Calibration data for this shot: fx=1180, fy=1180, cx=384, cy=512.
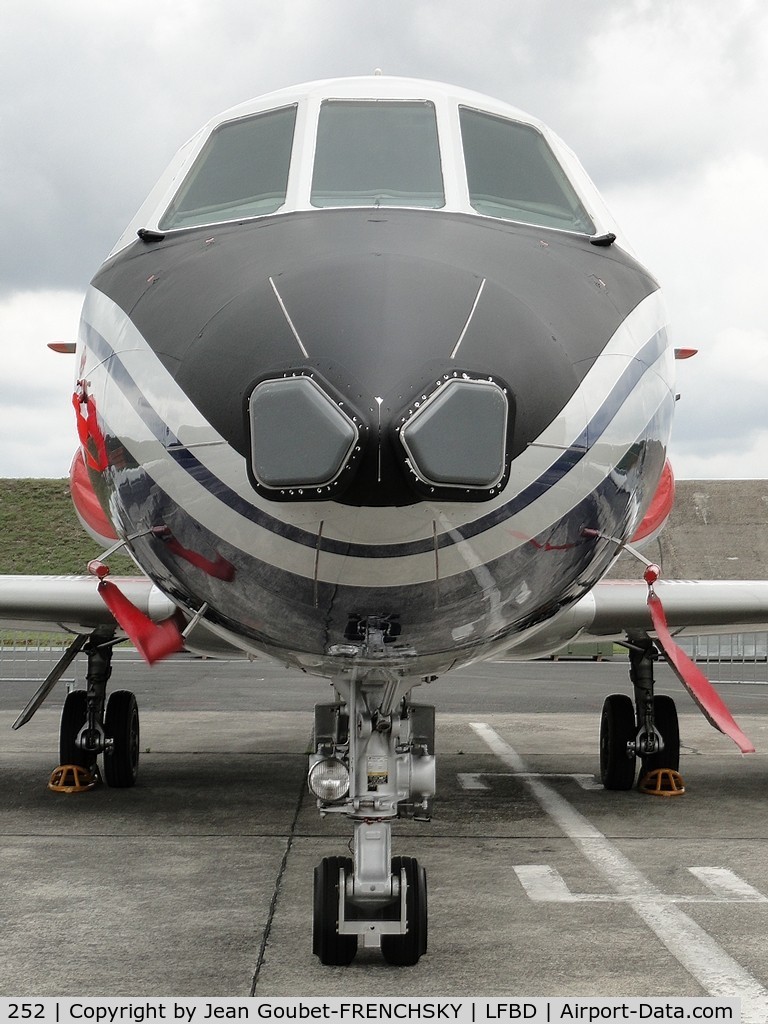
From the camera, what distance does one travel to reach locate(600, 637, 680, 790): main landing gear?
895 centimetres

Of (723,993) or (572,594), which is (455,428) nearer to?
(572,594)

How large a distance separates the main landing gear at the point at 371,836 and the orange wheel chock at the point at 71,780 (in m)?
5.01

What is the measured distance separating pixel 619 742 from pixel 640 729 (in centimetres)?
26

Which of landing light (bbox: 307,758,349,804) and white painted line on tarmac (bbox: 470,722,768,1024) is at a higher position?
landing light (bbox: 307,758,349,804)

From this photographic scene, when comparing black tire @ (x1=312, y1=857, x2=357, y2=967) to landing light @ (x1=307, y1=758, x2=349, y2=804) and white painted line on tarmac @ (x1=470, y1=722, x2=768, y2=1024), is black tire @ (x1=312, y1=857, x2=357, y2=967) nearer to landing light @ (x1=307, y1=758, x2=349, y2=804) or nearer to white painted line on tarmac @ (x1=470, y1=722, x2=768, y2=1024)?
landing light @ (x1=307, y1=758, x2=349, y2=804)

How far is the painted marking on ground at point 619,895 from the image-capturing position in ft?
18.4

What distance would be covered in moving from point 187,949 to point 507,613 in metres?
2.19

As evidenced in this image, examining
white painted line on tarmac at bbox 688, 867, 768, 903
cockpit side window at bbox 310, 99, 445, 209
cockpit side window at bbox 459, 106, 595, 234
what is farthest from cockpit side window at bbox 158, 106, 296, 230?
Answer: white painted line on tarmac at bbox 688, 867, 768, 903

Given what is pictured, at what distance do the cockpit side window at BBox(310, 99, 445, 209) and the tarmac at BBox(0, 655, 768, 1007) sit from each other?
2667 millimetres

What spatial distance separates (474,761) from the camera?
11133mm

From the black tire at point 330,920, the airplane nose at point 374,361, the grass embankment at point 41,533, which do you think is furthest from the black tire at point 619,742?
the grass embankment at point 41,533

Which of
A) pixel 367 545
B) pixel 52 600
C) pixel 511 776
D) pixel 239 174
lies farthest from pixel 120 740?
pixel 367 545

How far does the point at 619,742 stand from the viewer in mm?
9125
